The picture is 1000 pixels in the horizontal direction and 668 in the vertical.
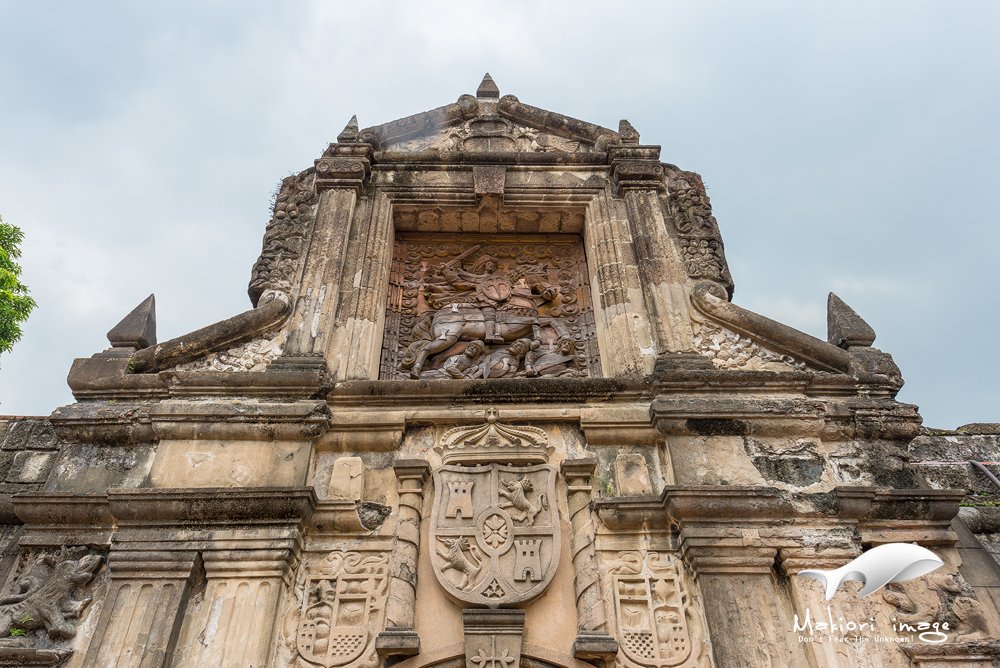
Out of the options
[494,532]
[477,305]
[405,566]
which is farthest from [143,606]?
[477,305]

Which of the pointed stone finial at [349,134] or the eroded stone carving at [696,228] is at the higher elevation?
the pointed stone finial at [349,134]

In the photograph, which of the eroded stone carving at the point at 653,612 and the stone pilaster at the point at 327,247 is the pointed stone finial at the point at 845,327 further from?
the stone pilaster at the point at 327,247

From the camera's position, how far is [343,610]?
480cm

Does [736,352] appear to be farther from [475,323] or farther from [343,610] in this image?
[343,610]

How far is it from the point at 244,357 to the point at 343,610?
2646mm

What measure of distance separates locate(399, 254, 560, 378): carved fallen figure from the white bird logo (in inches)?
144

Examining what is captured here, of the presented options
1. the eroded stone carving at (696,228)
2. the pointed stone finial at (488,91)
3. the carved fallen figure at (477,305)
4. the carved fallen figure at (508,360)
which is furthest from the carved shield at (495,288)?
the pointed stone finial at (488,91)

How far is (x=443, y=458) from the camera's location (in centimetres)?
554

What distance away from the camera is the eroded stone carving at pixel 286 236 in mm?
6875

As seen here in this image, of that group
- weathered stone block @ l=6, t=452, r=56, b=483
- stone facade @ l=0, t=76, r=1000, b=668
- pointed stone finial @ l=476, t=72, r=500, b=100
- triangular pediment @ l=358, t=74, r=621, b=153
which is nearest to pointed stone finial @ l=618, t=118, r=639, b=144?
triangular pediment @ l=358, t=74, r=621, b=153

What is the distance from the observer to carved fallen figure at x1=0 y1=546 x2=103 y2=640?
4.68 m

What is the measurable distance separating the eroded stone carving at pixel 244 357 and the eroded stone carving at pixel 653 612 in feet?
12.0

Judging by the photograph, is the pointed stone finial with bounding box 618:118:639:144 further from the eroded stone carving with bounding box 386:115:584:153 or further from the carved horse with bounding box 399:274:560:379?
the carved horse with bounding box 399:274:560:379

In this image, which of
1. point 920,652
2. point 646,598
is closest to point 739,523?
point 646,598
